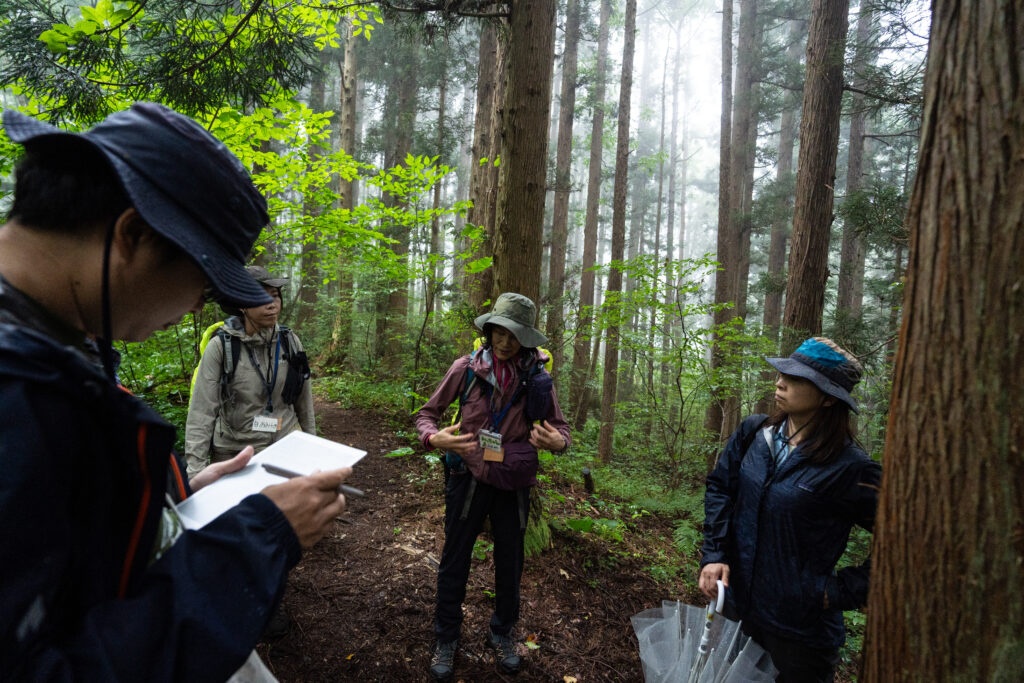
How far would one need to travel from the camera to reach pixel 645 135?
3262 centimetres

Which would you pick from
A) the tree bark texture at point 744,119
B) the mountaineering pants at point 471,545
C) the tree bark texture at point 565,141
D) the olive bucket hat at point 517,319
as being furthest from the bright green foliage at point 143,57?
the tree bark texture at point 744,119

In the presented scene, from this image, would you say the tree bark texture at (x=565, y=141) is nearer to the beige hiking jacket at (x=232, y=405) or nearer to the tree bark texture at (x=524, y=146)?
the tree bark texture at (x=524, y=146)

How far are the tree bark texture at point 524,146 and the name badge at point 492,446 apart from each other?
1.67 m

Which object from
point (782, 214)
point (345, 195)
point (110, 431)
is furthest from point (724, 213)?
point (110, 431)

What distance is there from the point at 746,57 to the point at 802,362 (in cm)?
1694

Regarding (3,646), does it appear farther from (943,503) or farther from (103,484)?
(943,503)

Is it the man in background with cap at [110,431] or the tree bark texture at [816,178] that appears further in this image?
the tree bark texture at [816,178]

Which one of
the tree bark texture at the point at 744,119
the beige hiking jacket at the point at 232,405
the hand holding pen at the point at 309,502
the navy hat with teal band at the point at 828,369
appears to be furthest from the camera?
the tree bark texture at the point at 744,119

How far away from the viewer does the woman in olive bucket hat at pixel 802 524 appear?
2.16 m

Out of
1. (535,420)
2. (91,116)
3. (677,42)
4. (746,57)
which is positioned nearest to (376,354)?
(91,116)

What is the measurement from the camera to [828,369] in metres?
2.30

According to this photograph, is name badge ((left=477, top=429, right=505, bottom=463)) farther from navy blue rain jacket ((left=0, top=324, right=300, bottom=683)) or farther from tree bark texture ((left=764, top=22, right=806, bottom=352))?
tree bark texture ((left=764, top=22, right=806, bottom=352))

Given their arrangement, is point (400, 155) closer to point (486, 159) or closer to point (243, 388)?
point (486, 159)

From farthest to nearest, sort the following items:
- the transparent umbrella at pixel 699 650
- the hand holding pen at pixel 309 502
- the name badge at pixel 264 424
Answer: the name badge at pixel 264 424
the transparent umbrella at pixel 699 650
the hand holding pen at pixel 309 502
